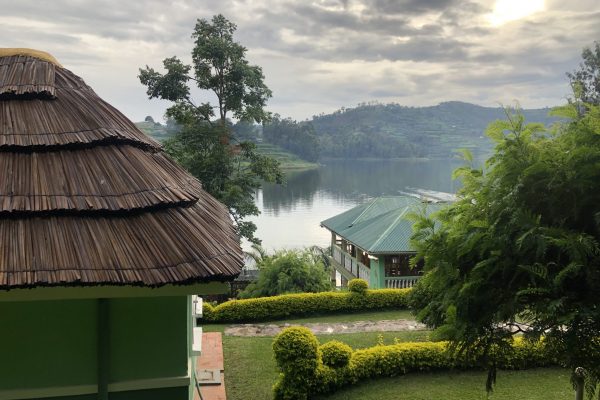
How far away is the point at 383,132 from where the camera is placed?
5733 inches

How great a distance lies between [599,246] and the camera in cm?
389

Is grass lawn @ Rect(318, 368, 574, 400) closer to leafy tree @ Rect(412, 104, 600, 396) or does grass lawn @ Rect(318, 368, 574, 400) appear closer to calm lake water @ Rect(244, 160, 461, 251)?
leafy tree @ Rect(412, 104, 600, 396)

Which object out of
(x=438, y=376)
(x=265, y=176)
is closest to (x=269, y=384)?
(x=438, y=376)

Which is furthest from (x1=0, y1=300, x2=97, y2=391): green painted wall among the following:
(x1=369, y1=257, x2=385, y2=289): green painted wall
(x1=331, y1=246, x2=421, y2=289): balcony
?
(x1=369, y1=257, x2=385, y2=289): green painted wall

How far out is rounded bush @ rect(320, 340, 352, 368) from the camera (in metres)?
9.15

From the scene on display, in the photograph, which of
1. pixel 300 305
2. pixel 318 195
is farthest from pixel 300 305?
pixel 318 195

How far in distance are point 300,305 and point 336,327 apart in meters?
1.65

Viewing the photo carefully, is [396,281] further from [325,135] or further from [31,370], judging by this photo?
[325,135]

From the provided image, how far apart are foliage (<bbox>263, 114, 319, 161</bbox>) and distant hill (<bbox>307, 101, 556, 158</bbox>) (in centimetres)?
2085

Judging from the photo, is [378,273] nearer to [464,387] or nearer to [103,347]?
[464,387]

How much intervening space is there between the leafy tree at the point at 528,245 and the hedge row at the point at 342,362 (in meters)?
3.95

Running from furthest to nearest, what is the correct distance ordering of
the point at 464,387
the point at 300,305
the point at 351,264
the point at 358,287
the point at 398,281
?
the point at 351,264
the point at 398,281
the point at 358,287
the point at 300,305
the point at 464,387

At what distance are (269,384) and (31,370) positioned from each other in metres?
6.22

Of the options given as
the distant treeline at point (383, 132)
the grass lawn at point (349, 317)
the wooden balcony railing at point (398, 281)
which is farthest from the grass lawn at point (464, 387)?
the distant treeline at point (383, 132)
